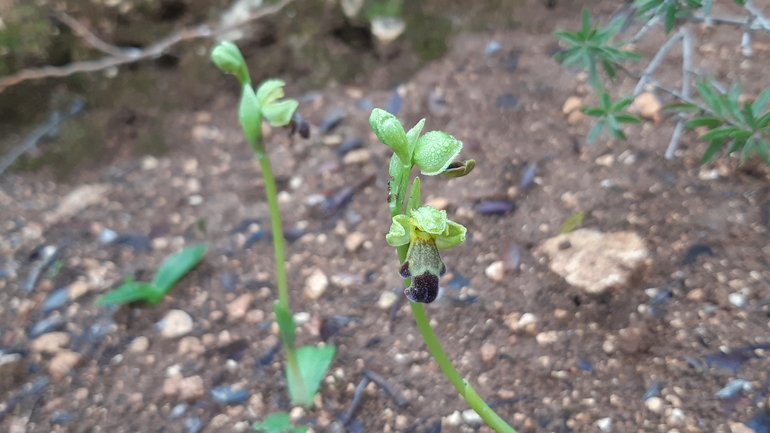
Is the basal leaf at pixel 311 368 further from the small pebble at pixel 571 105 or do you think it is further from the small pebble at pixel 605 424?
the small pebble at pixel 571 105

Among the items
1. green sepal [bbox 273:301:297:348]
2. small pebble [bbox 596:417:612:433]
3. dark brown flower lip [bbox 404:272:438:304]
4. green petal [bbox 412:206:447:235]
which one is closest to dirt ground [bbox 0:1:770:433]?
small pebble [bbox 596:417:612:433]

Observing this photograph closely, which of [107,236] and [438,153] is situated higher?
[438,153]

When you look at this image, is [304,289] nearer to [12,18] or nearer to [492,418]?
[492,418]

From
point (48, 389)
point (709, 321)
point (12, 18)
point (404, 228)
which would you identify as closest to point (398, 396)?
point (404, 228)

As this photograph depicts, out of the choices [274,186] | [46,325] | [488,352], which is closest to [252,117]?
[274,186]

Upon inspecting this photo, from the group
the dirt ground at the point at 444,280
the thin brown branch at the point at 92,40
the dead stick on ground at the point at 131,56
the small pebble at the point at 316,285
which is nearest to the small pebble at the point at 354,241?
the dirt ground at the point at 444,280

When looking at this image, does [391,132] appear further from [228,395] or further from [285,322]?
[228,395]
